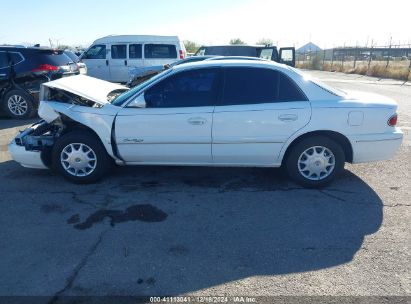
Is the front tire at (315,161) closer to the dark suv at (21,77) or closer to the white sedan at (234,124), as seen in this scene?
the white sedan at (234,124)

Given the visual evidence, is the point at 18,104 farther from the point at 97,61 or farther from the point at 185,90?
the point at 185,90

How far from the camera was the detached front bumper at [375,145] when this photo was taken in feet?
13.0

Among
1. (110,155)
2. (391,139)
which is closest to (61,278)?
(110,155)

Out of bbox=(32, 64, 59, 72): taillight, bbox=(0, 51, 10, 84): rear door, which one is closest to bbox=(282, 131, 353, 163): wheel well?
bbox=(32, 64, 59, 72): taillight

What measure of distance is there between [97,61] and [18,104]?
530 centimetres

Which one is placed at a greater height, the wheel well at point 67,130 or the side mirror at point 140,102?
the side mirror at point 140,102

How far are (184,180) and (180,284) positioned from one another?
2.04 meters

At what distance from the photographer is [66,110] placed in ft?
13.6

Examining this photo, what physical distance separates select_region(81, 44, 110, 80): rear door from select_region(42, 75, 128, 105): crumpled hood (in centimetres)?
834

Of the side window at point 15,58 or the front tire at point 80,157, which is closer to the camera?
the front tire at point 80,157

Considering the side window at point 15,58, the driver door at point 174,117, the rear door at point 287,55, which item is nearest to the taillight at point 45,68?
the side window at point 15,58

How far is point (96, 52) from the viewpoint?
12914 millimetres

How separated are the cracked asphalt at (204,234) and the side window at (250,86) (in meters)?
1.14

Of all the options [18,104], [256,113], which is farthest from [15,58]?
[256,113]
